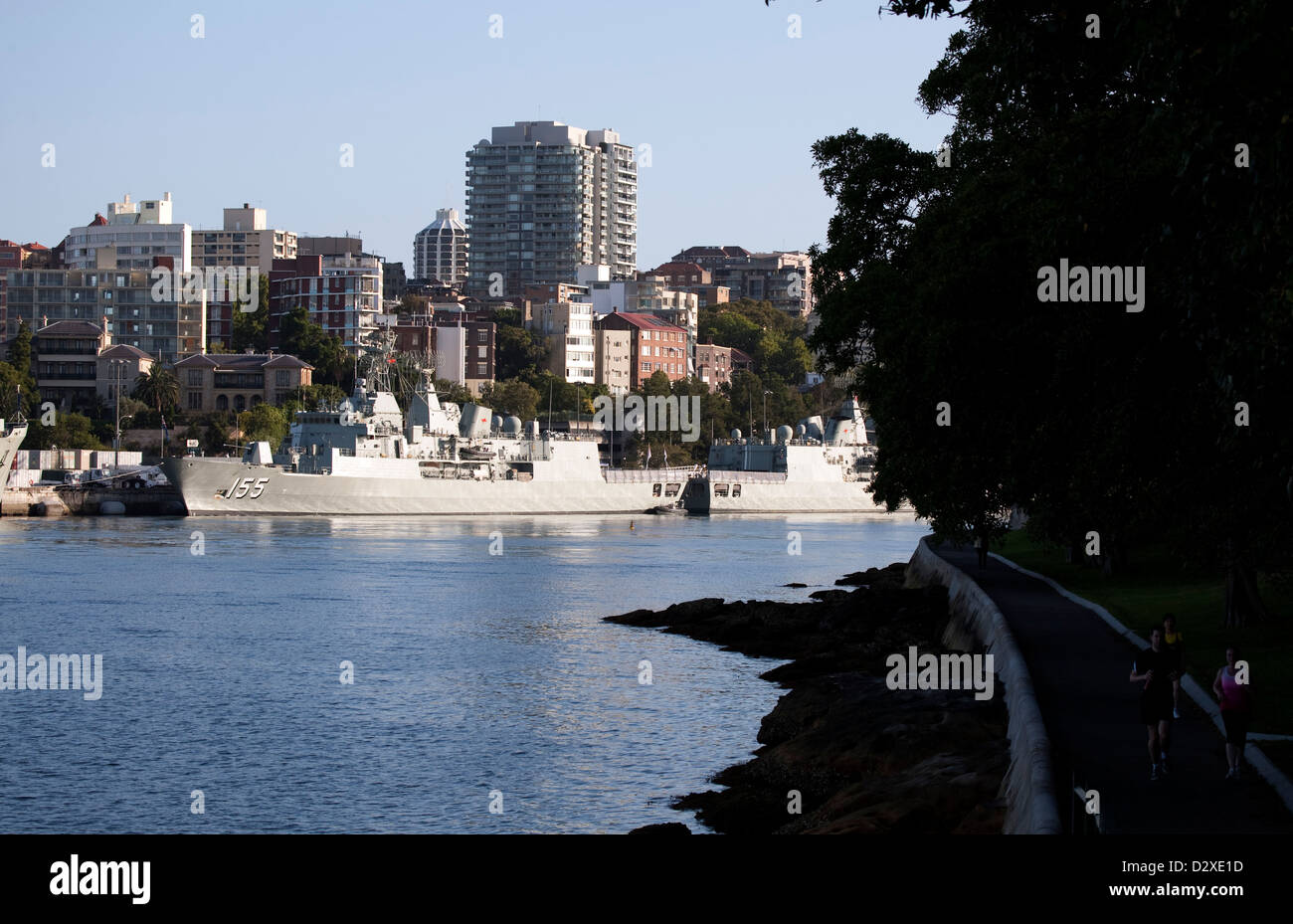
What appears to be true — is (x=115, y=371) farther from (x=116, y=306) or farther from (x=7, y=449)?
(x=7, y=449)

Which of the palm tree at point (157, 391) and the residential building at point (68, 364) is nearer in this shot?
the palm tree at point (157, 391)

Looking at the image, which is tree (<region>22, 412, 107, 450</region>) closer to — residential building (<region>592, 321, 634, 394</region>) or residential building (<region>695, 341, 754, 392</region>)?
residential building (<region>592, 321, 634, 394</region>)

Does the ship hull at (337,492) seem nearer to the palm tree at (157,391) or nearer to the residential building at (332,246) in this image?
the palm tree at (157,391)

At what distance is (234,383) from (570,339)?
44.1m

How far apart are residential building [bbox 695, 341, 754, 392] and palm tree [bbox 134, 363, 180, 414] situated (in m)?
66.9

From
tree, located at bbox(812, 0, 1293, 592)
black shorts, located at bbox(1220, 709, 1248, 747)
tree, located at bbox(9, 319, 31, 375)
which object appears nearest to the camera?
tree, located at bbox(812, 0, 1293, 592)

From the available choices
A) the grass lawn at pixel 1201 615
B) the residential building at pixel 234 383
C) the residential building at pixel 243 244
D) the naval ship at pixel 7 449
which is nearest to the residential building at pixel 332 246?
the residential building at pixel 243 244

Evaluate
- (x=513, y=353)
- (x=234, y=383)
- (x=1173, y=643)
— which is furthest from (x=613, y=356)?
(x=1173, y=643)

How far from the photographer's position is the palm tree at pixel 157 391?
414 feet

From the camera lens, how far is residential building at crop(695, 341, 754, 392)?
181 metres

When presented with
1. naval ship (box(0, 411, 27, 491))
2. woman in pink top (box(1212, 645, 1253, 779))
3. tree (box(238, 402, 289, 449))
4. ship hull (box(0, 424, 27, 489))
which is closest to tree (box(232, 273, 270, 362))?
tree (box(238, 402, 289, 449))

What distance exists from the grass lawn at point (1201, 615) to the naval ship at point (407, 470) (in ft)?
190

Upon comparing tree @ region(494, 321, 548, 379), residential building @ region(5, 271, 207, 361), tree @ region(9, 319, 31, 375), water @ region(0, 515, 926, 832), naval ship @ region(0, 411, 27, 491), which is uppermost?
residential building @ region(5, 271, 207, 361)

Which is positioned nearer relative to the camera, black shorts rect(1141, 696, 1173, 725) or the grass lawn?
black shorts rect(1141, 696, 1173, 725)
